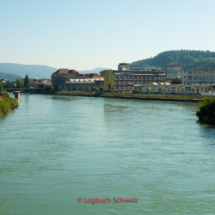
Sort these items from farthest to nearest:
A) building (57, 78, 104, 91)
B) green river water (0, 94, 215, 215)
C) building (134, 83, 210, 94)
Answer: building (57, 78, 104, 91) < building (134, 83, 210, 94) < green river water (0, 94, 215, 215)

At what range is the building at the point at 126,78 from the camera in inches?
2388

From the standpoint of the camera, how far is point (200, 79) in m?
54.9

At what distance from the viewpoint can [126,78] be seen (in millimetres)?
62031

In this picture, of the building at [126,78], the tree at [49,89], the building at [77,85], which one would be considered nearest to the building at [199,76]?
the building at [126,78]

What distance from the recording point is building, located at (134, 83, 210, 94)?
151 ft

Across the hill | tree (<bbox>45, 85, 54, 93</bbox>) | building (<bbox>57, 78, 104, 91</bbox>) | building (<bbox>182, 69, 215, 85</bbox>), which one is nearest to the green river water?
building (<bbox>182, 69, 215, 85</bbox>)

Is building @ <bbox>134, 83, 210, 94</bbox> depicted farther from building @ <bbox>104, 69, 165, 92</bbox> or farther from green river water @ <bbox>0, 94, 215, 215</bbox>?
green river water @ <bbox>0, 94, 215, 215</bbox>

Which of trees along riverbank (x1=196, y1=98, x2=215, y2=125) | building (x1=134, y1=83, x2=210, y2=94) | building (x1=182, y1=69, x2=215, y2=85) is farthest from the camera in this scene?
building (x1=182, y1=69, x2=215, y2=85)

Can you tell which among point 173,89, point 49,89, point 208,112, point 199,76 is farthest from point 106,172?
point 49,89

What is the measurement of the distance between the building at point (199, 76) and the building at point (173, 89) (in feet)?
23.2

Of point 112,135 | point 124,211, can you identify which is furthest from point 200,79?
point 124,211

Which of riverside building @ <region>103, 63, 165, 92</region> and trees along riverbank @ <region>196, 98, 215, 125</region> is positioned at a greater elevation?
riverside building @ <region>103, 63, 165, 92</region>

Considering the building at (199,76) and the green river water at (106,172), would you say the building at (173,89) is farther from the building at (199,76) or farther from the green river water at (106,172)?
the green river water at (106,172)

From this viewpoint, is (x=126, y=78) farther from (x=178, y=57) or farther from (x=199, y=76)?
(x=178, y=57)
